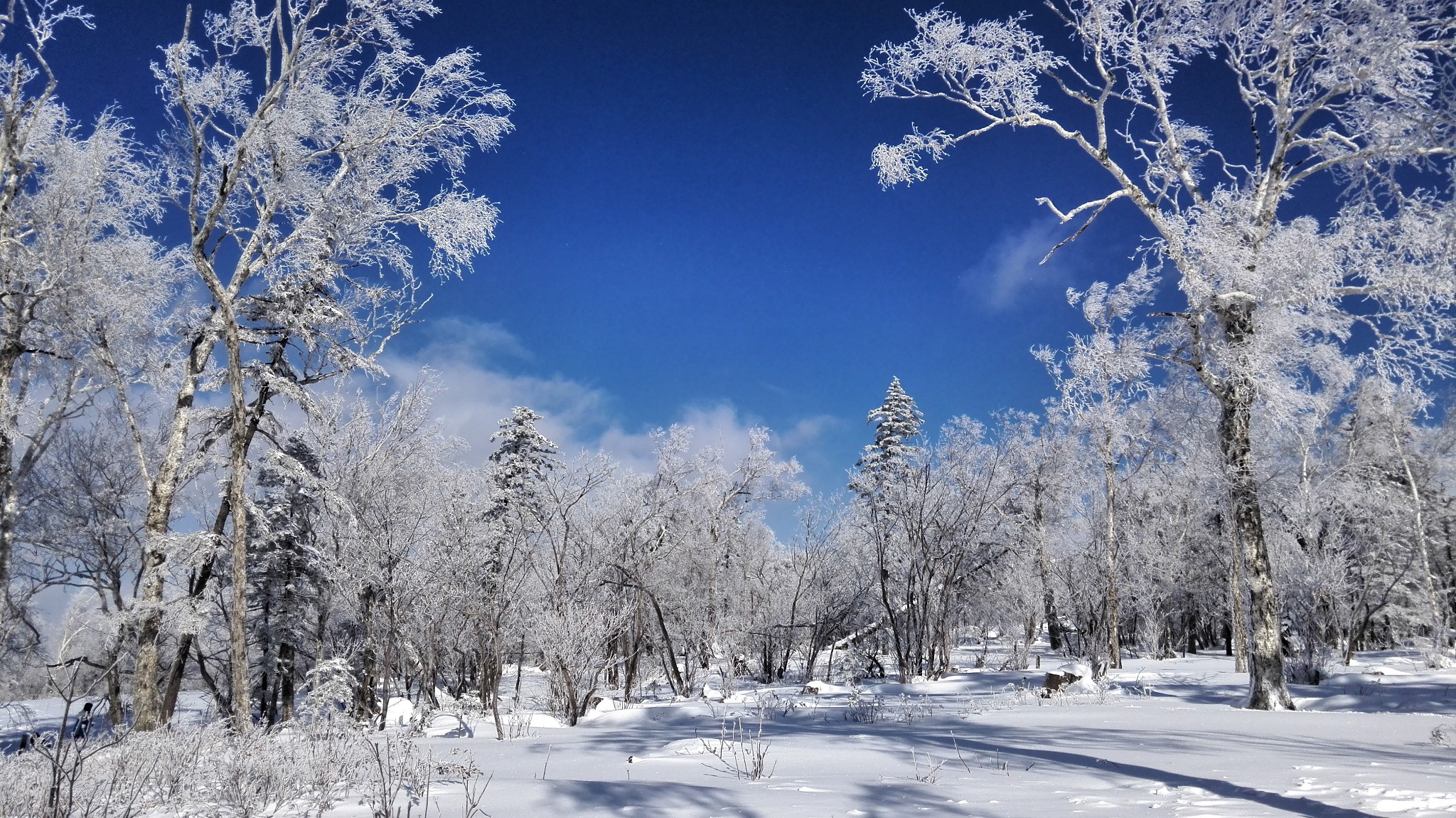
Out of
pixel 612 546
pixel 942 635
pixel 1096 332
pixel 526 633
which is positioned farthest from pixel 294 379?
pixel 942 635

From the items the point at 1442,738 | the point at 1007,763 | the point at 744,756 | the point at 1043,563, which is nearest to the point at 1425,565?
the point at 1043,563

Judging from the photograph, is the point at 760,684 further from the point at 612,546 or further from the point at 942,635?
the point at 612,546

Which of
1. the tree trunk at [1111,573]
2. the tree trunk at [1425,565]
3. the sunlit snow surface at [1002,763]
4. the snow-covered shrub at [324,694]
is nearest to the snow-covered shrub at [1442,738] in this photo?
the sunlit snow surface at [1002,763]

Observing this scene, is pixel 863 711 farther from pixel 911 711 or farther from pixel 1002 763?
pixel 1002 763

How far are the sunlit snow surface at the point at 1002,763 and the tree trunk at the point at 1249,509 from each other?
797 millimetres

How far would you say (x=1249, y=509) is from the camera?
1015 centimetres

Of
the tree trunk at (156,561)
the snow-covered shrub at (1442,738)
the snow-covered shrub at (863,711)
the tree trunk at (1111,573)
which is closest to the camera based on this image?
the snow-covered shrub at (1442,738)

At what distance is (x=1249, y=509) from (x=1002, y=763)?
23.6 feet

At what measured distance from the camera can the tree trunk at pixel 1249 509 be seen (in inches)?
377

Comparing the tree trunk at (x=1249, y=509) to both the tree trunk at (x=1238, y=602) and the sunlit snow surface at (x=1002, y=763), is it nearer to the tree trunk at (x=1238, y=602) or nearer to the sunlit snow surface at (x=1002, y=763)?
the sunlit snow surface at (x=1002, y=763)

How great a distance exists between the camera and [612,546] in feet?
57.4

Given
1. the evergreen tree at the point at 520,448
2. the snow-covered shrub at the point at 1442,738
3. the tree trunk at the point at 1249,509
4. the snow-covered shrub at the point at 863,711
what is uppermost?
the evergreen tree at the point at 520,448

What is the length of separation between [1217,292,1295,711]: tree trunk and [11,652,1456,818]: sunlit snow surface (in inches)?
31.4

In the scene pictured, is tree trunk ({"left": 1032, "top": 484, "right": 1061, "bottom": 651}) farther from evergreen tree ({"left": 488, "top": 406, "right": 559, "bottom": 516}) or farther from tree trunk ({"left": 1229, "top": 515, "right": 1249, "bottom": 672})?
evergreen tree ({"left": 488, "top": 406, "right": 559, "bottom": 516})
